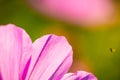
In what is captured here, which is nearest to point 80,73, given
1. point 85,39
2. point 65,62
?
point 65,62

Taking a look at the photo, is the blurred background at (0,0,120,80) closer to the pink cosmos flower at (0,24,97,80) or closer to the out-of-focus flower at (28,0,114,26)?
the out-of-focus flower at (28,0,114,26)

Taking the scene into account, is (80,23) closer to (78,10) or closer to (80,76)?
(78,10)

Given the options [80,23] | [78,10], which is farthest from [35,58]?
[80,23]

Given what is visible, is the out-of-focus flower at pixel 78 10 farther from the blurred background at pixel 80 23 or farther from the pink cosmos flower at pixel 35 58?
the pink cosmos flower at pixel 35 58

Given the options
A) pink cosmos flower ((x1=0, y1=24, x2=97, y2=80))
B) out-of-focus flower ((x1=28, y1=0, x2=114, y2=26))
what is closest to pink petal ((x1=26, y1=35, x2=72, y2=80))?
pink cosmos flower ((x1=0, y1=24, x2=97, y2=80))

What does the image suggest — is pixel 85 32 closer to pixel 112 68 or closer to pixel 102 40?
pixel 102 40

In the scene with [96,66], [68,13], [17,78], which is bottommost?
[96,66]

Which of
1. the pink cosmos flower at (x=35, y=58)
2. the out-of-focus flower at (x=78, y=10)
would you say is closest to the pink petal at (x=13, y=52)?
the pink cosmos flower at (x=35, y=58)

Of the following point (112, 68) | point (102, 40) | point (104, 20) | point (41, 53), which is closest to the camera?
point (41, 53)
